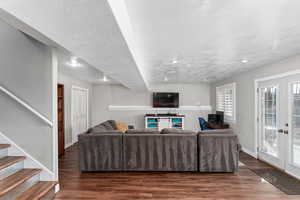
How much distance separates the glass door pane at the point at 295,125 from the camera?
3484 mm

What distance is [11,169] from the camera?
2684mm

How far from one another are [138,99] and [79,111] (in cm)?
263

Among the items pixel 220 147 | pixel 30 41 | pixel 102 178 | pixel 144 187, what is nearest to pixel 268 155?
pixel 220 147

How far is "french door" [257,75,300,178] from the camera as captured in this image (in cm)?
355

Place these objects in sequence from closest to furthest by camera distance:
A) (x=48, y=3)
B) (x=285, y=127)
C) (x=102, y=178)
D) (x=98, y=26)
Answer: (x=48, y=3)
(x=98, y=26)
(x=102, y=178)
(x=285, y=127)

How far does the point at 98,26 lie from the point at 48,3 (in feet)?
1.30

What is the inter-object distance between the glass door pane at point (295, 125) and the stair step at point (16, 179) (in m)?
4.66

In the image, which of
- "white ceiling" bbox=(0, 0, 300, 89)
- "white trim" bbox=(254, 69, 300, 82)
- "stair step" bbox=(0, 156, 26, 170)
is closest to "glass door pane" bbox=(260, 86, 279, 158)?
"white trim" bbox=(254, 69, 300, 82)

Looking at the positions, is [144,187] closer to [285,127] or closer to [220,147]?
[220,147]

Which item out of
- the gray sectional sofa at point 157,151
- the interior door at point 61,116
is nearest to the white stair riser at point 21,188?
the gray sectional sofa at point 157,151

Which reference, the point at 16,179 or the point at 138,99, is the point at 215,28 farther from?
the point at 138,99

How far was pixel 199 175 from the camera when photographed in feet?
12.0

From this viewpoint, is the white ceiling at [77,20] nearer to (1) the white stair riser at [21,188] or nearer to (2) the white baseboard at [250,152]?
(1) the white stair riser at [21,188]

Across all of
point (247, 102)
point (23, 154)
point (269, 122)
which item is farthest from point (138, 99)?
point (23, 154)
